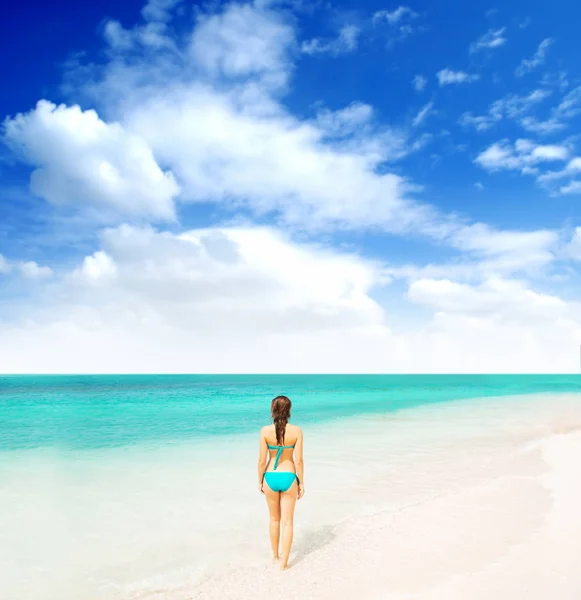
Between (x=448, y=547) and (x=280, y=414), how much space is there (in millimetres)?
3199

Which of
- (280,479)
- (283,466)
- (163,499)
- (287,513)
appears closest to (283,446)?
(283,466)

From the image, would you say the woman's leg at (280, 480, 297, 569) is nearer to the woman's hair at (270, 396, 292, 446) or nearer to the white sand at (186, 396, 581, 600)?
the white sand at (186, 396, 581, 600)

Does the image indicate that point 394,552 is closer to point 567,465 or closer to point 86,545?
point 86,545

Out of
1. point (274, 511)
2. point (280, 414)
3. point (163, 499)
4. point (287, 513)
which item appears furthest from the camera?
point (163, 499)

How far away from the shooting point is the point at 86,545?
702cm

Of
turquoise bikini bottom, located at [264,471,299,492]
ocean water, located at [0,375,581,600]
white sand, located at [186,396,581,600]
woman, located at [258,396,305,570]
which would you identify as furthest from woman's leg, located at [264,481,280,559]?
ocean water, located at [0,375,581,600]

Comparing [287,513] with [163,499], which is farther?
[163,499]

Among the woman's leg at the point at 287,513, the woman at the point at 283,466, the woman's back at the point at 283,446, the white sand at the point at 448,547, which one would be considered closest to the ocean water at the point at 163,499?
the white sand at the point at 448,547

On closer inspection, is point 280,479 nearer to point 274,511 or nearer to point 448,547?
point 274,511

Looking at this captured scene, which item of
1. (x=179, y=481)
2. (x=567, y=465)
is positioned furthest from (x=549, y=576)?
(x=179, y=481)

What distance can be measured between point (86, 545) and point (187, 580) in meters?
2.28

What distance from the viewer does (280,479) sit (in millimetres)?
5469

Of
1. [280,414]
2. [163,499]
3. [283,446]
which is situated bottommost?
[163,499]

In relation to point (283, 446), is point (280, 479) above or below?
below
